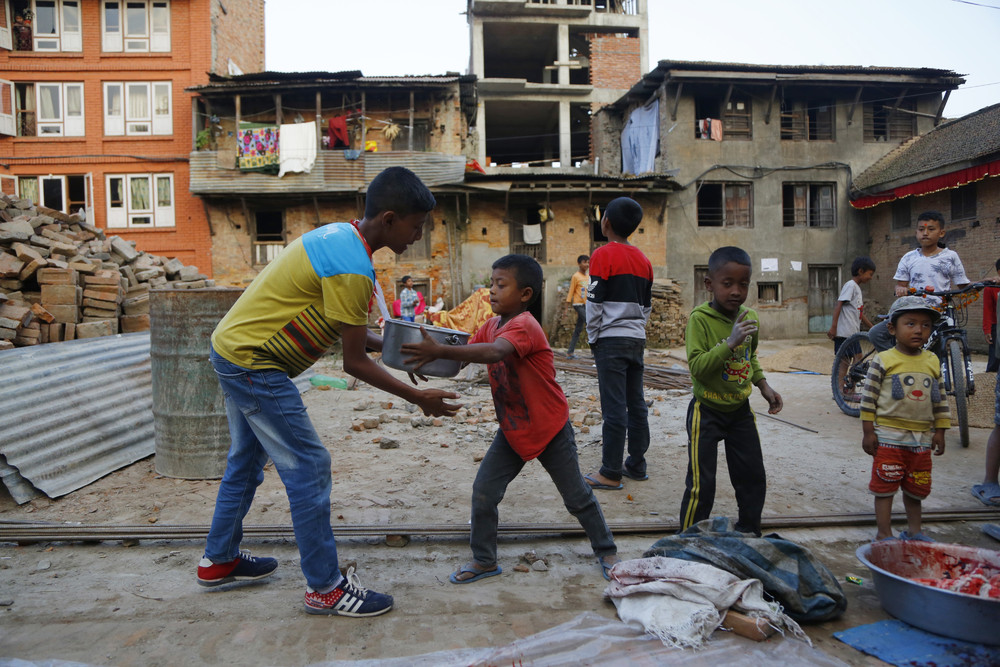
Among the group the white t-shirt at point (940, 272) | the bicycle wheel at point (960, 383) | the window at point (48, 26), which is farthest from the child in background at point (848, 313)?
the window at point (48, 26)

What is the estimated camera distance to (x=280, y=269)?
249 centimetres

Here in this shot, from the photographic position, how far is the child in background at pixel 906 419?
3.12 meters

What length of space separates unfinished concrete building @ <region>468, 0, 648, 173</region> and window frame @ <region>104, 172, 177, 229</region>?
12.3 m

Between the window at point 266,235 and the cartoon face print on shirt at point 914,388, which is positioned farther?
the window at point 266,235

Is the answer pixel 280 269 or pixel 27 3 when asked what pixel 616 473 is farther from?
pixel 27 3

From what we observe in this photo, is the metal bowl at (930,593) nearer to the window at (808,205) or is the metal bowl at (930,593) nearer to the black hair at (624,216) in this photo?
the black hair at (624,216)

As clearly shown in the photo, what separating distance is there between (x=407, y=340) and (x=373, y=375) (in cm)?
19

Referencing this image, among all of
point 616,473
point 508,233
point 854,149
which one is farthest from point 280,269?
point 854,149

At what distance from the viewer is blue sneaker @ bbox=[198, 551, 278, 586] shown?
273 cm

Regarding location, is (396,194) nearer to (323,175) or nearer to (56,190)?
(323,175)

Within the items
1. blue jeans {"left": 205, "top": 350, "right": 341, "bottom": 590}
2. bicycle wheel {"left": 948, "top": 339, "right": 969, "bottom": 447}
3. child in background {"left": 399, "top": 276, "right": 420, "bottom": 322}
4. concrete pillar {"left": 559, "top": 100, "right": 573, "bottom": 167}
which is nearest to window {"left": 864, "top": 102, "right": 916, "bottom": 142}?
concrete pillar {"left": 559, "top": 100, "right": 573, "bottom": 167}

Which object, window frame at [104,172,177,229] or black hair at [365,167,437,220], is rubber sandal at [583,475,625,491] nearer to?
black hair at [365,167,437,220]

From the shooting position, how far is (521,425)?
2770mm

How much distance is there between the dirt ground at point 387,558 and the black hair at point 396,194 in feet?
5.55
